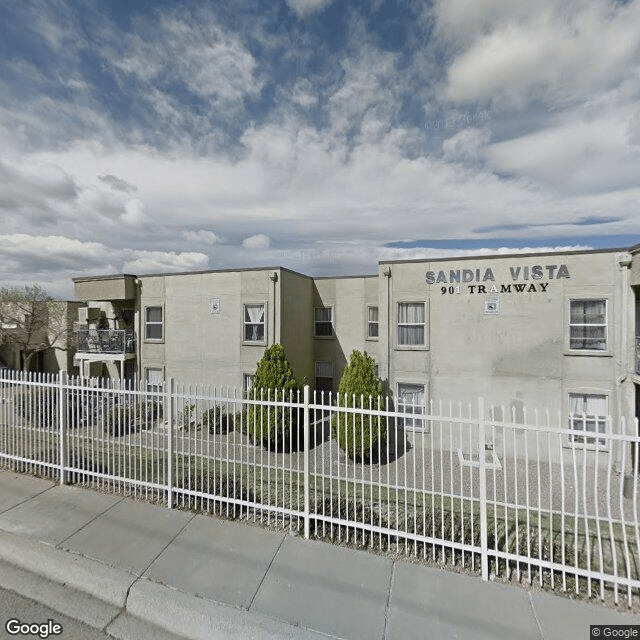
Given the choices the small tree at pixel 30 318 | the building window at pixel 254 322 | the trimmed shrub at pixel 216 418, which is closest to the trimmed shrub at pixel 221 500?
the trimmed shrub at pixel 216 418

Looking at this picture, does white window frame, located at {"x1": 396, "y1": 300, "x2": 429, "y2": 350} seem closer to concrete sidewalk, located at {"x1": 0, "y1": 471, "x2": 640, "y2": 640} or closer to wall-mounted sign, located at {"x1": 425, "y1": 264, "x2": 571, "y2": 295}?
wall-mounted sign, located at {"x1": 425, "y1": 264, "x2": 571, "y2": 295}

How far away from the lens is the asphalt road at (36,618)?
330 centimetres

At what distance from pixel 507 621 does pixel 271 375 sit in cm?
844

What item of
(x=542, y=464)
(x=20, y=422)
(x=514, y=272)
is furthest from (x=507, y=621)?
(x=514, y=272)

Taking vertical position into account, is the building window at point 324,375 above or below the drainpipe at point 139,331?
below

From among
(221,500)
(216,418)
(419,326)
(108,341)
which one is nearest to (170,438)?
(221,500)

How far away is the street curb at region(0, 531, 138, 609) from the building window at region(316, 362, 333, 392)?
13.1 metres

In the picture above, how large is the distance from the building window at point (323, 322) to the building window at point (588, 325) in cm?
935

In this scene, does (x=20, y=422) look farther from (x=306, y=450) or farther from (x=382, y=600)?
(x=382, y=600)

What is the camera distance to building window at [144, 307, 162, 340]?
612 inches

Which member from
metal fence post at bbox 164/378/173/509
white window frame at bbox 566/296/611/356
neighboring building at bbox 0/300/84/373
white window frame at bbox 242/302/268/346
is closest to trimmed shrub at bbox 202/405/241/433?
metal fence post at bbox 164/378/173/509

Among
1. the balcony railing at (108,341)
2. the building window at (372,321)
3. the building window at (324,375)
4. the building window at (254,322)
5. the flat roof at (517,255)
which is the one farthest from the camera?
the building window at (324,375)

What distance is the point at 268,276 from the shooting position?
14000 millimetres

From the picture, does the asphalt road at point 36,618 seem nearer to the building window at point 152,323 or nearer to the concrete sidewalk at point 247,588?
the concrete sidewalk at point 247,588
